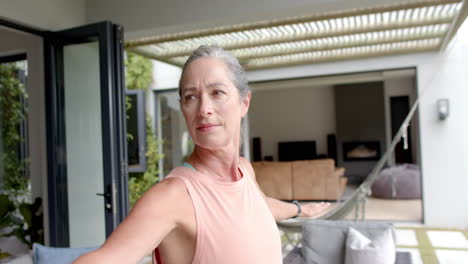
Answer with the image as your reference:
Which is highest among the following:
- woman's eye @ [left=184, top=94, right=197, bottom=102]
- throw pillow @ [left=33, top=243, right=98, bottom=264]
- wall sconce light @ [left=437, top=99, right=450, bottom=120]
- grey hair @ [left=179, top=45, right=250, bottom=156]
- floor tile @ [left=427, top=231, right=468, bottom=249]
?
wall sconce light @ [left=437, top=99, right=450, bottom=120]

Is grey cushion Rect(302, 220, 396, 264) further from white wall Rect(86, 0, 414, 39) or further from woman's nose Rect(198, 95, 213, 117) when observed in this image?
woman's nose Rect(198, 95, 213, 117)

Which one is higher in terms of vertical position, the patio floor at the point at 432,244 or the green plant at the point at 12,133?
the green plant at the point at 12,133

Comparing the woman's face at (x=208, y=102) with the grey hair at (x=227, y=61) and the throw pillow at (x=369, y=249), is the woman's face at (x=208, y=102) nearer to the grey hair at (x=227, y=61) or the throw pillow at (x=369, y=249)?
the grey hair at (x=227, y=61)

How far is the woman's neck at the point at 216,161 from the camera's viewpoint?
0.62 meters

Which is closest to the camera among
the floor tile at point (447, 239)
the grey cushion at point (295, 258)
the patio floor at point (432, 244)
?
the grey cushion at point (295, 258)

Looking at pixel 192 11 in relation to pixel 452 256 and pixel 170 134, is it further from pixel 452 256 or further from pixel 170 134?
pixel 170 134

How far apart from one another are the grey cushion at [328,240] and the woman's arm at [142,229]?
266 cm

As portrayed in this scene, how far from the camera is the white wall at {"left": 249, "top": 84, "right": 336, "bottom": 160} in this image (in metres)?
11.4

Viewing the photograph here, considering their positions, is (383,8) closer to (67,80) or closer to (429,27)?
(429,27)

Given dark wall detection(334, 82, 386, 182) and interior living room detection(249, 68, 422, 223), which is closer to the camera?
interior living room detection(249, 68, 422, 223)

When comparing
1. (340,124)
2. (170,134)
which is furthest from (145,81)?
(340,124)

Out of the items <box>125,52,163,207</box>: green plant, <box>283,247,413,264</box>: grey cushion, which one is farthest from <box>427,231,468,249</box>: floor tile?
<box>125,52,163,207</box>: green plant

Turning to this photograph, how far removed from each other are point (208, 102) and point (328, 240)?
2.66 m

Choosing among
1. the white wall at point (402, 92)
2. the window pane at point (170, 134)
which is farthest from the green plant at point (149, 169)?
the white wall at point (402, 92)
